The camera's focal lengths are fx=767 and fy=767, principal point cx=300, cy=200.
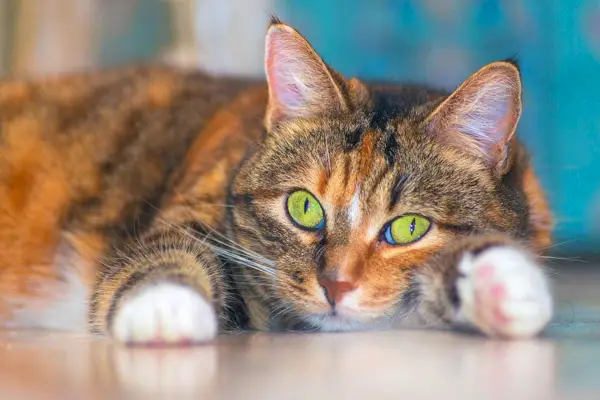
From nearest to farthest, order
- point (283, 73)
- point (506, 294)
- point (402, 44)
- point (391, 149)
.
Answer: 1. point (506, 294)
2. point (391, 149)
3. point (283, 73)
4. point (402, 44)

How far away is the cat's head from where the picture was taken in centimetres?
127

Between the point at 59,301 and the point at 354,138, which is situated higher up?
the point at 354,138

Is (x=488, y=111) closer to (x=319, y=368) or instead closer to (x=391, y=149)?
(x=391, y=149)

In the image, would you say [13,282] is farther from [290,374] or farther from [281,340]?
[290,374]

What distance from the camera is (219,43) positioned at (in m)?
2.74

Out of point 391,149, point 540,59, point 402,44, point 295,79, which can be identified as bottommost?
point 391,149

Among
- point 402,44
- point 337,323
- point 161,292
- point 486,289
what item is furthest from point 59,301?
point 402,44

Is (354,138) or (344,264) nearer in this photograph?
(344,264)

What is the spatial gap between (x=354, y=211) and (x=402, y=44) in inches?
50.7

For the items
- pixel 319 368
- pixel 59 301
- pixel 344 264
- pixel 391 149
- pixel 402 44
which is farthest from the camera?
pixel 402 44

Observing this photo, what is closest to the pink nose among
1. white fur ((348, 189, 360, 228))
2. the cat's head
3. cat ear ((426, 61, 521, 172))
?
the cat's head

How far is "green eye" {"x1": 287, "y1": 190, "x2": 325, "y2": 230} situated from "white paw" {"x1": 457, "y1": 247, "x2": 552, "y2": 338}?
0.28 m

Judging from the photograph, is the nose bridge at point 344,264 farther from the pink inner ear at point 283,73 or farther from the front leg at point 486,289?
the pink inner ear at point 283,73

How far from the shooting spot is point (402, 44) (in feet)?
8.02
